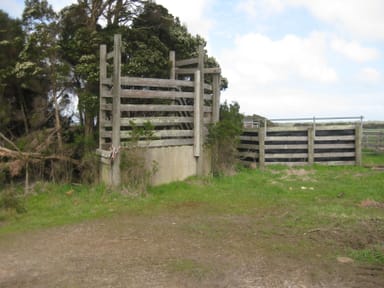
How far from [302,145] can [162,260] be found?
9.36m

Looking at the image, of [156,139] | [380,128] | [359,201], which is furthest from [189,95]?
[380,128]

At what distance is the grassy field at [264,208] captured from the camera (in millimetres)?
5246

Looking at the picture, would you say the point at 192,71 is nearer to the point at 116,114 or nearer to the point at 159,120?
the point at 159,120

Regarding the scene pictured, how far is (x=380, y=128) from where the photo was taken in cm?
1808

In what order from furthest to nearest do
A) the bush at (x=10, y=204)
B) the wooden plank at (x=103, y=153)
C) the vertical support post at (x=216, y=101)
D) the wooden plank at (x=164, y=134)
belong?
the vertical support post at (x=216, y=101)
the wooden plank at (x=164, y=134)
the wooden plank at (x=103, y=153)
the bush at (x=10, y=204)

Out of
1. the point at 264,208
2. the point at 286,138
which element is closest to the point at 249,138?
the point at 286,138

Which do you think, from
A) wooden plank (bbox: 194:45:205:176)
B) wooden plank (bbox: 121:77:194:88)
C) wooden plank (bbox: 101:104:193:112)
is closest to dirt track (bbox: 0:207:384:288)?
wooden plank (bbox: 101:104:193:112)

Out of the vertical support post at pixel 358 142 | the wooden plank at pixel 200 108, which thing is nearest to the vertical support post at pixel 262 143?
the wooden plank at pixel 200 108

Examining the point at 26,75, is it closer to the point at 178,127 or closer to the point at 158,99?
the point at 158,99

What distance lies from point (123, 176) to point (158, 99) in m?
2.58

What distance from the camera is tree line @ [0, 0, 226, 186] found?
9.38 m

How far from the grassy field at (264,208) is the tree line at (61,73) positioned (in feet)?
2.81

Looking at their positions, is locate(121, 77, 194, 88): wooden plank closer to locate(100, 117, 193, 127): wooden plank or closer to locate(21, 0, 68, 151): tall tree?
locate(100, 117, 193, 127): wooden plank

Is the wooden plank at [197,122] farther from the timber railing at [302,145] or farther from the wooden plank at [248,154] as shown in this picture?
the timber railing at [302,145]
